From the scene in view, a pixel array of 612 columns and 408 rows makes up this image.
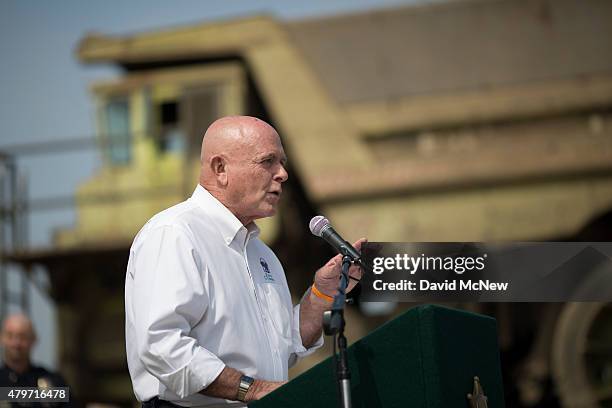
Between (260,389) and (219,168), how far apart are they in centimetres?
72

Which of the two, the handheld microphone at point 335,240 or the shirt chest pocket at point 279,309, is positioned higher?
the handheld microphone at point 335,240

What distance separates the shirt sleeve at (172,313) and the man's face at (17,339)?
331cm

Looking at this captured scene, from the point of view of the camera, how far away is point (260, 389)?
3107mm

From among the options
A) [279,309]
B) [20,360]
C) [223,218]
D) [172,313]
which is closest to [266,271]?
[279,309]

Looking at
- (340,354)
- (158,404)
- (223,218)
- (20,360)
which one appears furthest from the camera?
(20,360)

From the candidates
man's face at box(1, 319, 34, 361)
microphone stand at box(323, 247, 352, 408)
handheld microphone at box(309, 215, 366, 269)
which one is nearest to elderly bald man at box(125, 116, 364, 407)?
handheld microphone at box(309, 215, 366, 269)

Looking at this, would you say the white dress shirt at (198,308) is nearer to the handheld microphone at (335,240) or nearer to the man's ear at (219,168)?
the man's ear at (219,168)

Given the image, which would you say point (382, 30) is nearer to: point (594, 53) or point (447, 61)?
point (447, 61)

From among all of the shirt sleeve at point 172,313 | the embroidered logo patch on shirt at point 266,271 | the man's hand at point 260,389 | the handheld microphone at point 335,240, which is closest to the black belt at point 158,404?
the shirt sleeve at point 172,313

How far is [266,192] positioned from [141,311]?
57 cm

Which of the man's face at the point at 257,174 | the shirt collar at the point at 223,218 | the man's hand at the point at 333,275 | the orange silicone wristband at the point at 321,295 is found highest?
the man's face at the point at 257,174

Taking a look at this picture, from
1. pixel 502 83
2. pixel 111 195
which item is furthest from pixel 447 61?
pixel 111 195

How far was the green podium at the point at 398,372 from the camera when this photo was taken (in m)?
2.91

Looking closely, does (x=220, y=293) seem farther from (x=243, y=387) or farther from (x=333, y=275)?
(x=333, y=275)
